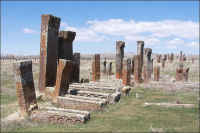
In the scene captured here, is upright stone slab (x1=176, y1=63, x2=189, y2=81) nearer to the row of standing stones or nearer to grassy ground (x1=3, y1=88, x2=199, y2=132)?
the row of standing stones

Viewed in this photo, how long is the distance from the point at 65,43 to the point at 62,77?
13.9 feet

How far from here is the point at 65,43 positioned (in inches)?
581

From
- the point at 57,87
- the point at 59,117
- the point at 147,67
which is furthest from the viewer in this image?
the point at 147,67

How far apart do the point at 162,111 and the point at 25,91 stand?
539 cm

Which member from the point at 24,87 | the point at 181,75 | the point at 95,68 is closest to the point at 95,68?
the point at 95,68

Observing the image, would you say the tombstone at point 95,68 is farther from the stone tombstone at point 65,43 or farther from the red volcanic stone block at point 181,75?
the red volcanic stone block at point 181,75

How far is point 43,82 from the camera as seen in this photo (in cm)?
1228

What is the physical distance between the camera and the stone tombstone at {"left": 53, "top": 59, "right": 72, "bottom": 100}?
1076 centimetres

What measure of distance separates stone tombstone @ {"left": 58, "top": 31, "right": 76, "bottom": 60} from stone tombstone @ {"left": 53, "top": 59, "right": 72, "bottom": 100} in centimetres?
371

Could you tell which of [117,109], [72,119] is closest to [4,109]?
[72,119]

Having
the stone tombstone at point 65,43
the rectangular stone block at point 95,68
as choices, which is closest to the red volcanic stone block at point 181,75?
the rectangular stone block at point 95,68

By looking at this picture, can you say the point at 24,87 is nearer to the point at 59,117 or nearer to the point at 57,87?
the point at 59,117

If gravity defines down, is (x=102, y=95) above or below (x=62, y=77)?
below

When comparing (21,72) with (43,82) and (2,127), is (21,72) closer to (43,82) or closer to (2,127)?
(2,127)
